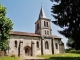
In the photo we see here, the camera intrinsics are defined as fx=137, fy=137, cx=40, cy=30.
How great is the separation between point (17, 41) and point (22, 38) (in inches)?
68.9

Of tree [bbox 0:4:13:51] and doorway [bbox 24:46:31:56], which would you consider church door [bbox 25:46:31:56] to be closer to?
doorway [bbox 24:46:31:56]

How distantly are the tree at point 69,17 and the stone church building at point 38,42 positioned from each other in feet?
74.3

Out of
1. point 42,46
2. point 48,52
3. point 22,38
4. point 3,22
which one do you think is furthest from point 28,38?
point 3,22

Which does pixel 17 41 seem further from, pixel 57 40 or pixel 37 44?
pixel 57 40

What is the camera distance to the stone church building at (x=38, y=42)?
37375 millimetres

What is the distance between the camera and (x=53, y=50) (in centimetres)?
4228

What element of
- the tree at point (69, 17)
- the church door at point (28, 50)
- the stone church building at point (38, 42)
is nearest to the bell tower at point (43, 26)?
the stone church building at point (38, 42)

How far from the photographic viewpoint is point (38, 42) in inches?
1619

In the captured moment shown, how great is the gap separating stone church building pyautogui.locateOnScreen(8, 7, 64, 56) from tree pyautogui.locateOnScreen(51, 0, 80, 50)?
2264 centimetres

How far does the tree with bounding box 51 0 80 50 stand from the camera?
50.8 ft

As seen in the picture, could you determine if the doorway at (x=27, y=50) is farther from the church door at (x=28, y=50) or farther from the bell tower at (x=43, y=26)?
the bell tower at (x=43, y=26)

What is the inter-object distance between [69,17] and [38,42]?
26.1m

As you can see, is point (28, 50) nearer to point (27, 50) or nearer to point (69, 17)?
point (27, 50)

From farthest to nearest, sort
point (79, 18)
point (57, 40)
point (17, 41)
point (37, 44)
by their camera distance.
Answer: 1. point (57, 40)
2. point (37, 44)
3. point (17, 41)
4. point (79, 18)
